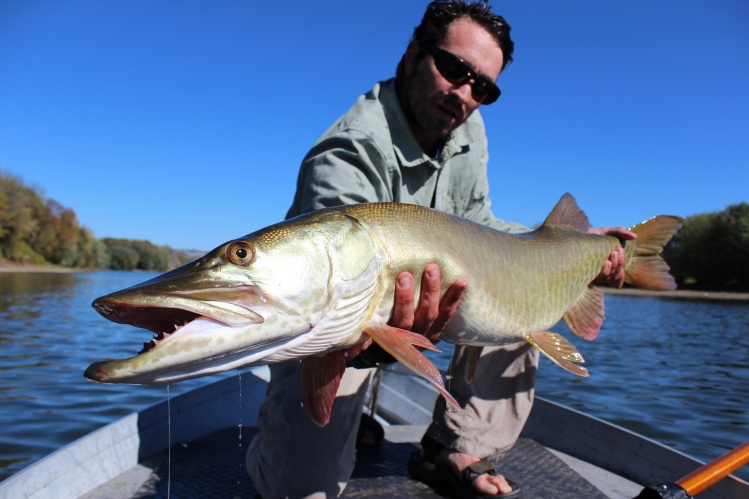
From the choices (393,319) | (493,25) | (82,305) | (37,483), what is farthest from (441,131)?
(82,305)

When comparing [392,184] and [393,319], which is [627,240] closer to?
[392,184]

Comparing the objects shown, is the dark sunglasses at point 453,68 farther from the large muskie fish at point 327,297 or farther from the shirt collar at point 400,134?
the large muskie fish at point 327,297

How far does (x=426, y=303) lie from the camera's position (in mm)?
2051

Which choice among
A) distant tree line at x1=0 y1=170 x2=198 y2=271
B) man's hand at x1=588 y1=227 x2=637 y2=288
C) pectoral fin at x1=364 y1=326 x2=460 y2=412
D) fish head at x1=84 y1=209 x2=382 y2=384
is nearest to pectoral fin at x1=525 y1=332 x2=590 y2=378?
man's hand at x1=588 y1=227 x2=637 y2=288

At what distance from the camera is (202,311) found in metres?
1.42

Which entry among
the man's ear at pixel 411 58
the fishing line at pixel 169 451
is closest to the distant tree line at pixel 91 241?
the fishing line at pixel 169 451

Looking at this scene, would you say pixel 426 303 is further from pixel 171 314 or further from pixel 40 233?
pixel 40 233

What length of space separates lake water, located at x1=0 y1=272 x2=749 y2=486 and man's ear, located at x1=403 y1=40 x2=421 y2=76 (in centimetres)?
384

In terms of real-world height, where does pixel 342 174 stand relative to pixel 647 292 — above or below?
above

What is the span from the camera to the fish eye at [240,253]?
1.57 m

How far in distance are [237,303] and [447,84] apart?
204 centimetres

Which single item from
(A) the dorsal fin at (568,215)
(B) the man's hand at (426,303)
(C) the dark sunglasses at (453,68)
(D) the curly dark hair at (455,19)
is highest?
(D) the curly dark hair at (455,19)

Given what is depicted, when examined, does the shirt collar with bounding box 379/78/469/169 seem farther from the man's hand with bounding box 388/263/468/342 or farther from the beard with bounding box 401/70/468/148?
the man's hand with bounding box 388/263/468/342

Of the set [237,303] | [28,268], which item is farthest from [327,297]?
[28,268]
